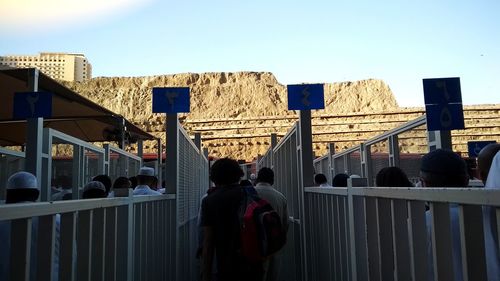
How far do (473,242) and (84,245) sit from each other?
174cm

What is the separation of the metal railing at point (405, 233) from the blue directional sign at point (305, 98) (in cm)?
157

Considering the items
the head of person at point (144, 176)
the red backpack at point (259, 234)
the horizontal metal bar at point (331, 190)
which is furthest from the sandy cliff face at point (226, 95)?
the red backpack at point (259, 234)

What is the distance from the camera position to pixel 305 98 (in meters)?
5.51

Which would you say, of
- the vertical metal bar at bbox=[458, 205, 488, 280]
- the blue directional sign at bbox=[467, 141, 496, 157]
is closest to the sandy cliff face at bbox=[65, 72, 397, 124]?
the blue directional sign at bbox=[467, 141, 496, 157]

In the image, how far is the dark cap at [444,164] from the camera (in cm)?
225

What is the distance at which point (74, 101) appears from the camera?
9.59 metres

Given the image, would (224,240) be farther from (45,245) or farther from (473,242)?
(473,242)

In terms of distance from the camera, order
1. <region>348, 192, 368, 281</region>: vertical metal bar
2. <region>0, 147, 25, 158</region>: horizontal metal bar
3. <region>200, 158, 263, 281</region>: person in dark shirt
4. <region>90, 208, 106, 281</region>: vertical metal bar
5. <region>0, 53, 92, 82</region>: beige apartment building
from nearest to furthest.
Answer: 1. <region>90, 208, 106, 281</region>: vertical metal bar
2. <region>348, 192, 368, 281</region>: vertical metal bar
3. <region>200, 158, 263, 281</region>: person in dark shirt
4. <region>0, 147, 25, 158</region>: horizontal metal bar
5. <region>0, 53, 92, 82</region>: beige apartment building

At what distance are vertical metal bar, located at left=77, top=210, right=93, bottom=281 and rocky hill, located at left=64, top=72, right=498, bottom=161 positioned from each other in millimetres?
30134

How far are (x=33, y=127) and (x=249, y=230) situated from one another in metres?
3.52

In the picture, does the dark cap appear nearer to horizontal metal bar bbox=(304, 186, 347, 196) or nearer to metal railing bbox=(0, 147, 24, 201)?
horizontal metal bar bbox=(304, 186, 347, 196)

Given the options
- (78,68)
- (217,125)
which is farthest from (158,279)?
(78,68)

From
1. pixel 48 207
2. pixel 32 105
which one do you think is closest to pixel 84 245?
pixel 48 207

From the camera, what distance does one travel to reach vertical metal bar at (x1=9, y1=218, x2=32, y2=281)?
1635mm
